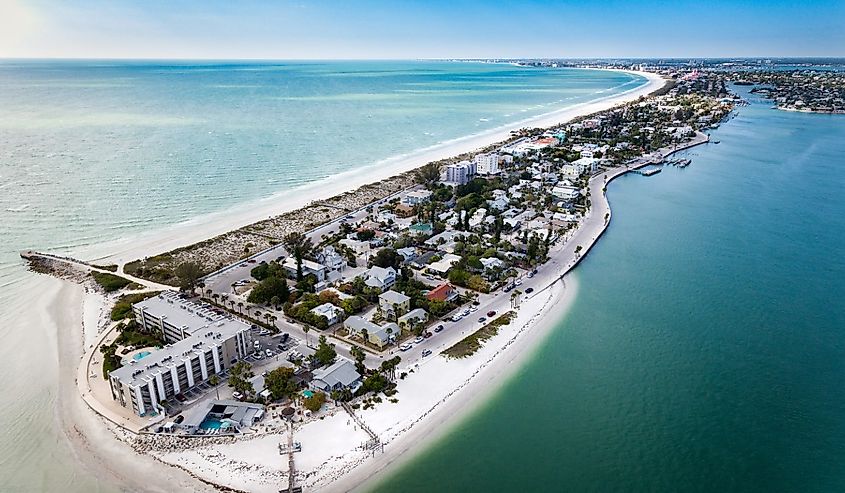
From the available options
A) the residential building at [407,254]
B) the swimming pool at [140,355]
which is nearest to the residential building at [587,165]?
the residential building at [407,254]

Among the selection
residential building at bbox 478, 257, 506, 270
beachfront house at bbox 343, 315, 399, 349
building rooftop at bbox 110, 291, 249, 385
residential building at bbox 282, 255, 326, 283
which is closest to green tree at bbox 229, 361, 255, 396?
building rooftop at bbox 110, 291, 249, 385

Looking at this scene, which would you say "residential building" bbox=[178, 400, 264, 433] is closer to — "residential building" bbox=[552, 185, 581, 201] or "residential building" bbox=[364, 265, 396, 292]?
"residential building" bbox=[364, 265, 396, 292]

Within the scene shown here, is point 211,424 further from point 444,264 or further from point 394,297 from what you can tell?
point 444,264

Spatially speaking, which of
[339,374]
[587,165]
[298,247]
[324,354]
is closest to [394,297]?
[324,354]

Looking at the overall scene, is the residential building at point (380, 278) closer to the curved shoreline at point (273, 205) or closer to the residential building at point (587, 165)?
the curved shoreline at point (273, 205)

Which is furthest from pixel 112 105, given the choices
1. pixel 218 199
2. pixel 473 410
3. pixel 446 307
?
pixel 473 410

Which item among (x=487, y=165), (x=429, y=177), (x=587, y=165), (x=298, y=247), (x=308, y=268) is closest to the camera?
(x=308, y=268)
